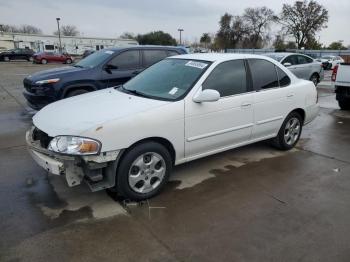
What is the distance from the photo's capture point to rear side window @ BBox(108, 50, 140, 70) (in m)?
7.48

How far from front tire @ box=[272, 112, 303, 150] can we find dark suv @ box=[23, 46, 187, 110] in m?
3.83

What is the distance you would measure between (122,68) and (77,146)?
15.1 feet

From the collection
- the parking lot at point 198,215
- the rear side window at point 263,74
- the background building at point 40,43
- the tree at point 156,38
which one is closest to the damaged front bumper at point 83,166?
the parking lot at point 198,215

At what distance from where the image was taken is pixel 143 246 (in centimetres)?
293

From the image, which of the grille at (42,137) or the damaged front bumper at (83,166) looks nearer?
the damaged front bumper at (83,166)

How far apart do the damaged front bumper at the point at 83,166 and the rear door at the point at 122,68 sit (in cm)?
400

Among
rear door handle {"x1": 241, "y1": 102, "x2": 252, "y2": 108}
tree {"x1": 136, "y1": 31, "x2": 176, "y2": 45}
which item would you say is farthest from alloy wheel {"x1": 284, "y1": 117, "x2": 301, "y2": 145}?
tree {"x1": 136, "y1": 31, "x2": 176, "y2": 45}

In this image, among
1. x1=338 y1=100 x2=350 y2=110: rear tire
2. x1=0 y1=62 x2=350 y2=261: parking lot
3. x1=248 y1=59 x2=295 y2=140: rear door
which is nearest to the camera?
x1=0 y1=62 x2=350 y2=261: parking lot

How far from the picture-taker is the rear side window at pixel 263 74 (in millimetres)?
4809

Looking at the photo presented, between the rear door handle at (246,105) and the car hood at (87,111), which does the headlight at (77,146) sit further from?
the rear door handle at (246,105)

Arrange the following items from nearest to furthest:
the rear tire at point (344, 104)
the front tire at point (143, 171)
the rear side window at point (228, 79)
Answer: the front tire at point (143, 171), the rear side window at point (228, 79), the rear tire at point (344, 104)

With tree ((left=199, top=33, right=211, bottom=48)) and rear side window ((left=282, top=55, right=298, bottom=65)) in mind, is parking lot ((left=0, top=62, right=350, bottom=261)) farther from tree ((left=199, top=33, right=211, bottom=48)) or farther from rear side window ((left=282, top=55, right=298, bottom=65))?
tree ((left=199, top=33, right=211, bottom=48))

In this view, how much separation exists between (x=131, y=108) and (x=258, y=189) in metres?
1.92

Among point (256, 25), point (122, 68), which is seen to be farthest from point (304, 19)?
point (122, 68)
